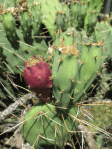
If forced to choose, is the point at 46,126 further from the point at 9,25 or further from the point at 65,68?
the point at 9,25

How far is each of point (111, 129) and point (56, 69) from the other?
1.09 meters

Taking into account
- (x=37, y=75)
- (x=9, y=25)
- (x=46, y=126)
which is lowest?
(x=46, y=126)

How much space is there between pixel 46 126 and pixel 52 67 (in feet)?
1.56

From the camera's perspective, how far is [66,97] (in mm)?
892

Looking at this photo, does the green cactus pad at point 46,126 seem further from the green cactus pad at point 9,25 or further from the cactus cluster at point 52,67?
the green cactus pad at point 9,25

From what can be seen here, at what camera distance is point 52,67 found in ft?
3.02

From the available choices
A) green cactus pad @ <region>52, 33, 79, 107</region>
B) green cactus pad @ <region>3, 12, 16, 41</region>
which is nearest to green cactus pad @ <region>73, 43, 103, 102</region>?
green cactus pad @ <region>52, 33, 79, 107</region>

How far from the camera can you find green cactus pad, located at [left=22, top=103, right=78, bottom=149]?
Result: 1.03 meters

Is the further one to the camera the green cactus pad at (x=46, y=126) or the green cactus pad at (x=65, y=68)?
the green cactus pad at (x=46, y=126)

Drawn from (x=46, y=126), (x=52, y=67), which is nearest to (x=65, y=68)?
(x=52, y=67)

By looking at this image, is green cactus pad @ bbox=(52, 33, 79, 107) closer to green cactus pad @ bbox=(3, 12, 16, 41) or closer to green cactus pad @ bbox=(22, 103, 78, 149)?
green cactus pad @ bbox=(22, 103, 78, 149)

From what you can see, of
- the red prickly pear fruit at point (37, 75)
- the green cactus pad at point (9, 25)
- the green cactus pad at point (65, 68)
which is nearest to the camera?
the green cactus pad at point (65, 68)

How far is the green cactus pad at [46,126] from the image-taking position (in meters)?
1.03

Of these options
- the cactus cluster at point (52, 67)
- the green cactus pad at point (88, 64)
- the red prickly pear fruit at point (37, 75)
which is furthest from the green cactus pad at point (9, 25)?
the green cactus pad at point (88, 64)
